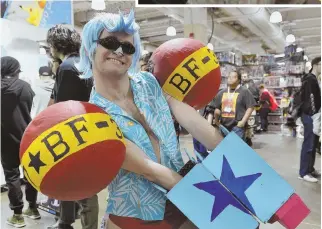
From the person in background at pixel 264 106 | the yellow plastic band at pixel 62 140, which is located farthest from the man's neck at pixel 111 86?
the person in background at pixel 264 106

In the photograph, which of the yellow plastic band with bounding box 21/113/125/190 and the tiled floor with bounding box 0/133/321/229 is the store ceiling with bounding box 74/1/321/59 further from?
the yellow plastic band with bounding box 21/113/125/190

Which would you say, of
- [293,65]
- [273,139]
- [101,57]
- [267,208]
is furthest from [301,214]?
[293,65]

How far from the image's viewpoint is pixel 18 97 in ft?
10.3

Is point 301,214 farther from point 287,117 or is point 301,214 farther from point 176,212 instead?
point 287,117

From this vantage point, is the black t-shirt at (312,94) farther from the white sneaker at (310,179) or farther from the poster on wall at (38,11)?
the poster on wall at (38,11)

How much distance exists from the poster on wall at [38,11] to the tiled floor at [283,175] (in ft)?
6.21

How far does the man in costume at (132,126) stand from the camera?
105 cm

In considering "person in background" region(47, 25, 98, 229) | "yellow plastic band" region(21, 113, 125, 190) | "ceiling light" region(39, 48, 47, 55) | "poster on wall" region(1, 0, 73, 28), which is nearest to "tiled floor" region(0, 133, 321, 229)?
"person in background" region(47, 25, 98, 229)

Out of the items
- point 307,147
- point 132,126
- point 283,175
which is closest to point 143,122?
point 132,126

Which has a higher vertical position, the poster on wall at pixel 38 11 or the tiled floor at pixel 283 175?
the poster on wall at pixel 38 11

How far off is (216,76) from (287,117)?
8497 mm

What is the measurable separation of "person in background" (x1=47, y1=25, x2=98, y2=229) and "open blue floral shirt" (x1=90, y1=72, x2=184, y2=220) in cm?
106

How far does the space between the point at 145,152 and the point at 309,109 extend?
Result: 3.49 metres

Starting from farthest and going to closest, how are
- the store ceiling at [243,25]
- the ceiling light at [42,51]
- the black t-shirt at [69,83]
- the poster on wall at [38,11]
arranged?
the store ceiling at [243,25], the ceiling light at [42,51], the poster on wall at [38,11], the black t-shirt at [69,83]
